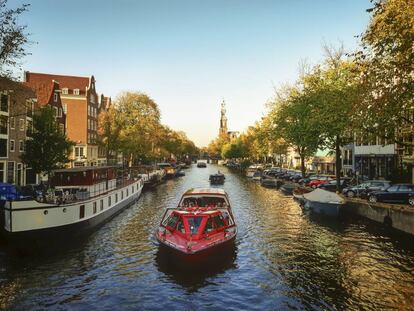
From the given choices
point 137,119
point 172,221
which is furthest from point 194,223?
point 137,119

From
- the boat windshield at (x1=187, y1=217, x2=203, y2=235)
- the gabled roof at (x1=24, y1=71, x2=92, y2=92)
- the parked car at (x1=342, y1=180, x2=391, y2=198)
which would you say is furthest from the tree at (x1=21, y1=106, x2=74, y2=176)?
the gabled roof at (x1=24, y1=71, x2=92, y2=92)

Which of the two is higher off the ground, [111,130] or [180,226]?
[111,130]

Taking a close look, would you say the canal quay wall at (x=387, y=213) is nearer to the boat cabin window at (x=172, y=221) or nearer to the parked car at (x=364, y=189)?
the parked car at (x=364, y=189)

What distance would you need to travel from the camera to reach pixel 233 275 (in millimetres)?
21469

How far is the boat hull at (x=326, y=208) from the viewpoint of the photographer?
36562mm

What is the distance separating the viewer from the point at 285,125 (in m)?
61.5

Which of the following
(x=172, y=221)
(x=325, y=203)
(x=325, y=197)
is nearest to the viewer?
(x=172, y=221)

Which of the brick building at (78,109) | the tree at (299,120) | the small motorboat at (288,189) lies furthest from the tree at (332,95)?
the brick building at (78,109)

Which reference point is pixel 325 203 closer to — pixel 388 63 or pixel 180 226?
pixel 388 63

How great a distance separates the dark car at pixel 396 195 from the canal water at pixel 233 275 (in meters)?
4.37

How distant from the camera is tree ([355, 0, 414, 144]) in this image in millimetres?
24188

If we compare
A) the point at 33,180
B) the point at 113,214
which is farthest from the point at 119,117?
the point at 113,214

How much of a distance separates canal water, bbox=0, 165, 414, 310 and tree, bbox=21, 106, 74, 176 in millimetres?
19202

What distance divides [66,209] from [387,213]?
83.4ft
